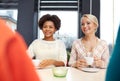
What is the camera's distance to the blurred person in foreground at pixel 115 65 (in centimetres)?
49

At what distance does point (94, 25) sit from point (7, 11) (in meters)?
1.79

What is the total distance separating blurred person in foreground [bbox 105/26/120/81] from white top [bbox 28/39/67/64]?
231 centimetres

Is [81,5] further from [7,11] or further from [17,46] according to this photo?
[17,46]

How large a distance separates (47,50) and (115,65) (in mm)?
2438

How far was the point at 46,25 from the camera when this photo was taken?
3.02 metres

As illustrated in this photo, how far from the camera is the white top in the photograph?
291cm

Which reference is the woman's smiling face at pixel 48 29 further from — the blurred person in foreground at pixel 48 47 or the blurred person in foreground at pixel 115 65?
the blurred person in foreground at pixel 115 65

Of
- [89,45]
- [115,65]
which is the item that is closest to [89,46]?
[89,45]

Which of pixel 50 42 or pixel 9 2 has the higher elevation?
pixel 9 2

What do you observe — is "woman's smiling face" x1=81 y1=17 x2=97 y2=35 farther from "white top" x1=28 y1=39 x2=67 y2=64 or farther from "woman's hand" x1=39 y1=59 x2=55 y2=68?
"woman's hand" x1=39 y1=59 x2=55 y2=68

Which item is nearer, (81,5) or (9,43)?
(9,43)

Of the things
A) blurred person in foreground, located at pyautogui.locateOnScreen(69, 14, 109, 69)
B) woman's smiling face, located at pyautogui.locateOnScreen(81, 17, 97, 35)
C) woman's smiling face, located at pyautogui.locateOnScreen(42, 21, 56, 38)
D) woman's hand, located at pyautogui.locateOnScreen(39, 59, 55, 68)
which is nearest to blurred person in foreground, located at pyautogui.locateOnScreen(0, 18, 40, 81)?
woman's hand, located at pyautogui.locateOnScreen(39, 59, 55, 68)

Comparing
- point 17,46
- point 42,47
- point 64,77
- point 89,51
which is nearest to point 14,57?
point 17,46

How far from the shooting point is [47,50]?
2.95 m
